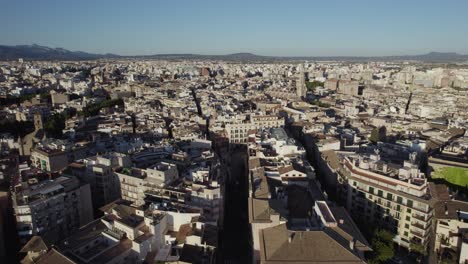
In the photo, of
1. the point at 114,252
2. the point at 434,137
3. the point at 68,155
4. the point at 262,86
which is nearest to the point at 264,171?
the point at 114,252

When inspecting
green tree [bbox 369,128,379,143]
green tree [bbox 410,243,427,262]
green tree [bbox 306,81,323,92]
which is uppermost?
green tree [bbox 306,81,323,92]

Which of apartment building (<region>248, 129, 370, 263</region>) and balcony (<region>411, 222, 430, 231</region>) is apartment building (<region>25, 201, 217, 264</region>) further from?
balcony (<region>411, 222, 430, 231</region>)

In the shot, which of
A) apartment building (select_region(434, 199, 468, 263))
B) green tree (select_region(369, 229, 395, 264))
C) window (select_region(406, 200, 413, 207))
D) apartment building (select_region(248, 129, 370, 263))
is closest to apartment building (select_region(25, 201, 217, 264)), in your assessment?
apartment building (select_region(248, 129, 370, 263))

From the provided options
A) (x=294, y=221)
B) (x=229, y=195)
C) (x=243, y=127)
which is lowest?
(x=229, y=195)

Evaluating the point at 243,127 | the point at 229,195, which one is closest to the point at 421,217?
the point at 229,195

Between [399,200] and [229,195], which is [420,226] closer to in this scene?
[399,200]

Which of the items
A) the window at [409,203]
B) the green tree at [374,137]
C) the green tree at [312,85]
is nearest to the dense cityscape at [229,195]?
the window at [409,203]
